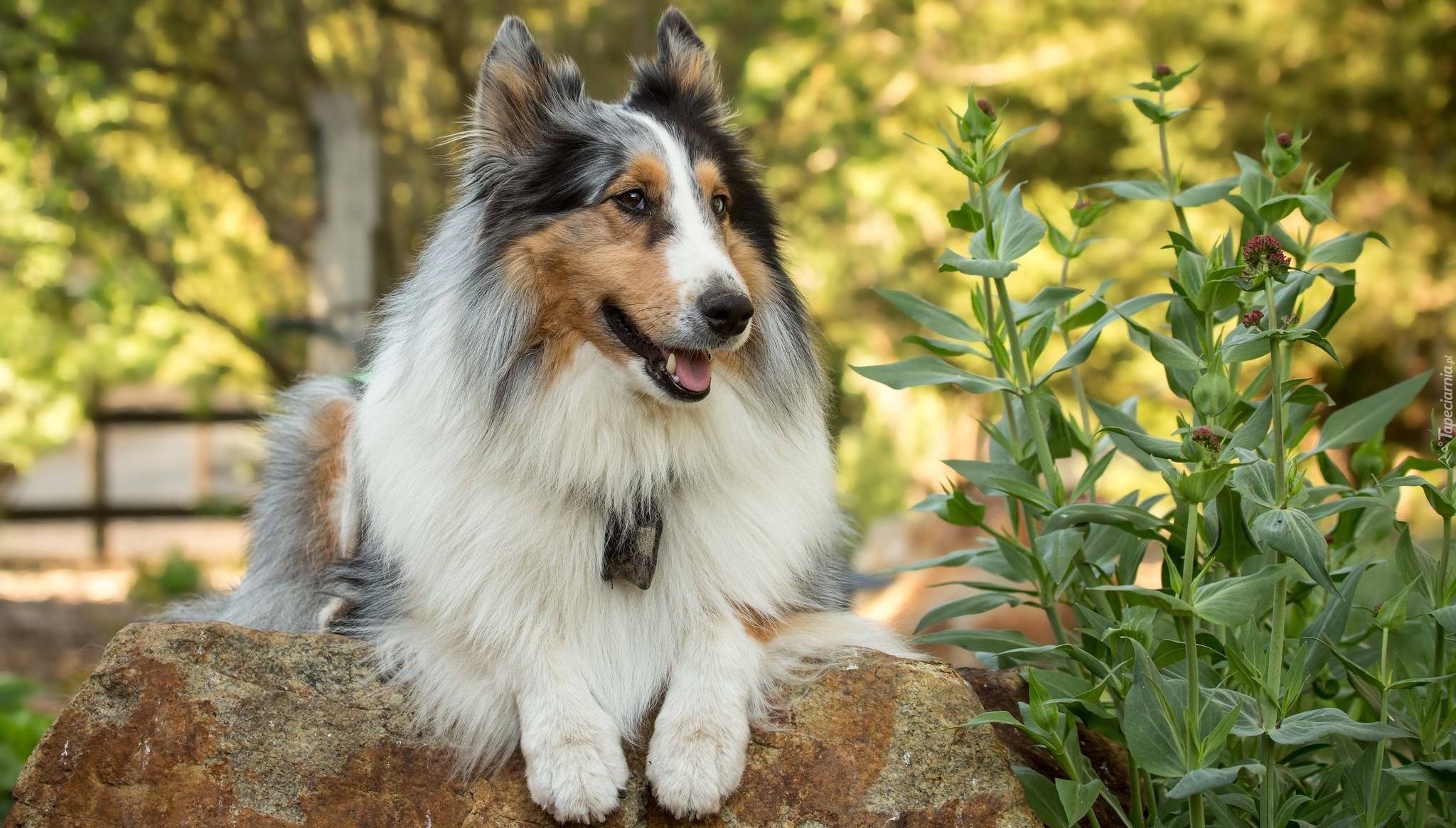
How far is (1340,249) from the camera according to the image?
2.72 meters

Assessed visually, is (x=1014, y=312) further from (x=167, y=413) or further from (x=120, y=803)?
(x=167, y=413)

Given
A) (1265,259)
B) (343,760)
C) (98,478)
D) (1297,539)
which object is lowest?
(98,478)

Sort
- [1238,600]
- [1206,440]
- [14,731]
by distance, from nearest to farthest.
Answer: [1206,440], [1238,600], [14,731]

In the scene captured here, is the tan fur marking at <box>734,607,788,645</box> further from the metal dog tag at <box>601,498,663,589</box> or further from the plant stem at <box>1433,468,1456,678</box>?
the plant stem at <box>1433,468,1456,678</box>

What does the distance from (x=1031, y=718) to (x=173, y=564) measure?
882cm

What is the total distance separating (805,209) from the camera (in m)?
11.2

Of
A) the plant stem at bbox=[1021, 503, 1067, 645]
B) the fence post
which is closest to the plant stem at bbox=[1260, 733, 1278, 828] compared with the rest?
the plant stem at bbox=[1021, 503, 1067, 645]

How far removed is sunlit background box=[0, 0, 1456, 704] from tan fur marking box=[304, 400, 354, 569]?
3919mm

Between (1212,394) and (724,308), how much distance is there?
39.5 inches

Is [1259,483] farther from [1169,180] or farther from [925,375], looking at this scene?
[1169,180]

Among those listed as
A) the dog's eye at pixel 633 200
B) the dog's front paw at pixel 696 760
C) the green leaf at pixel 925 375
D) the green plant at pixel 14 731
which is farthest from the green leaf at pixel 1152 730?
the green plant at pixel 14 731

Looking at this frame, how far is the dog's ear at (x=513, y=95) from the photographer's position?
3.10 m

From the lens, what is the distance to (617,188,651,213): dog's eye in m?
2.94

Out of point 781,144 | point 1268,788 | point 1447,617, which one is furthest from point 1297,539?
point 781,144
